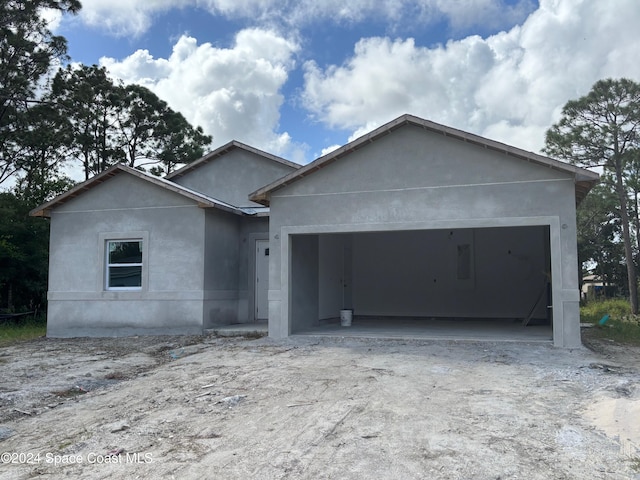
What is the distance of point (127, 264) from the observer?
14.3m

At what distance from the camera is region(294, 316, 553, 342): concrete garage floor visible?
1203 centimetres

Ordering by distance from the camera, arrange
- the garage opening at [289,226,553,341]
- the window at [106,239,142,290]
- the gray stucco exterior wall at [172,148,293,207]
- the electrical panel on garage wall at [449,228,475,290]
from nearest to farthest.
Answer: the window at [106,239,142,290] < the garage opening at [289,226,553,341] < the gray stucco exterior wall at [172,148,293,207] < the electrical panel on garage wall at [449,228,475,290]

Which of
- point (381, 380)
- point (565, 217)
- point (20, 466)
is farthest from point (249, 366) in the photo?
point (565, 217)

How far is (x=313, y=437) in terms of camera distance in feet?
17.8

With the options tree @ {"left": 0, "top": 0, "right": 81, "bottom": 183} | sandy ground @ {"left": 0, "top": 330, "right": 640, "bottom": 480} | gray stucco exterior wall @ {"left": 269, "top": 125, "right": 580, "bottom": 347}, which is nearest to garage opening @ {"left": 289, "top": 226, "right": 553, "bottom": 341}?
gray stucco exterior wall @ {"left": 269, "top": 125, "right": 580, "bottom": 347}

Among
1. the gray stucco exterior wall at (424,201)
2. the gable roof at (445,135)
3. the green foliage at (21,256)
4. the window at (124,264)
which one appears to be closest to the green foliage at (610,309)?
the gable roof at (445,135)

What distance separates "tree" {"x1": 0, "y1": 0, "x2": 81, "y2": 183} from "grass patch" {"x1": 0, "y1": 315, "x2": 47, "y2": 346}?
31.1 ft

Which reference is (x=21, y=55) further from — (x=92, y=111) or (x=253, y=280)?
(x=253, y=280)

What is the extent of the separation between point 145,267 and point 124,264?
0.79 m

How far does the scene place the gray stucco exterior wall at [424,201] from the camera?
1061 centimetres

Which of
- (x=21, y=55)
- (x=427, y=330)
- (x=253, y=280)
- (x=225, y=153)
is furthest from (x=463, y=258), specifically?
(x=21, y=55)

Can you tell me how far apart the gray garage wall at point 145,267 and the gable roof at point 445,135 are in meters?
2.56

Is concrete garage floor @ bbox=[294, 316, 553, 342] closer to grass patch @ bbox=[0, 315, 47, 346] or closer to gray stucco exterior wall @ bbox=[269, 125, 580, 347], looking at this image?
gray stucco exterior wall @ bbox=[269, 125, 580, 347]

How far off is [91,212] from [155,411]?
9363 millimetres
